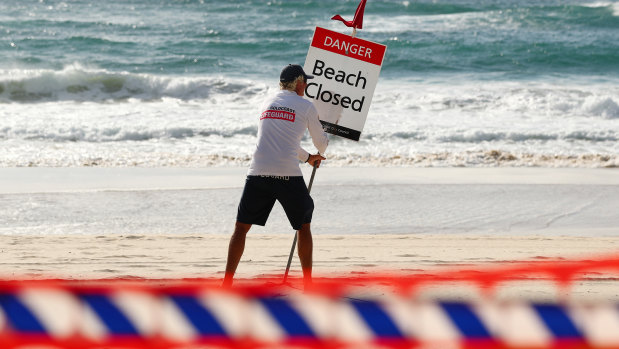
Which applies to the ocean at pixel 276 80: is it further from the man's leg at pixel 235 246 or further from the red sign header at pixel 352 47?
the man's leg at pixel 235 246

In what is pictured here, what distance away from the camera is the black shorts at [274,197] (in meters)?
5.29

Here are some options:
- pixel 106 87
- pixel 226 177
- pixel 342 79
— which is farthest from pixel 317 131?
pixel 106 87

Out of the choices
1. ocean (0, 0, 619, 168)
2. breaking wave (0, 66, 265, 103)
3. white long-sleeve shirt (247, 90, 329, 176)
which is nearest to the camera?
white long-sleeve shirt (247, 90, 329, 176)

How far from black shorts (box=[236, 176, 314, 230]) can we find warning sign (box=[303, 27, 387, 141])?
712mm

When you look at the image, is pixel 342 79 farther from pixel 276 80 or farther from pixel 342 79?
pixel 276 80

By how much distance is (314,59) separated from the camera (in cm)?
586

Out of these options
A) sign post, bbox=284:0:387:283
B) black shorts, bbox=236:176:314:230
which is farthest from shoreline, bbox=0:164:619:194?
black shorts, bbox=236:176:314:230

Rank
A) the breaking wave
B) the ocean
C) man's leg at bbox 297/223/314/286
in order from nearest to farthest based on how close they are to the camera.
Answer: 1. man's leg at bbox 297/223/314/286
2. the ocean
3. the breaking wave

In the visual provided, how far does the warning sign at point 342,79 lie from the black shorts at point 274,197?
71cm

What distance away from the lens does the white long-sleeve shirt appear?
5.27 meters

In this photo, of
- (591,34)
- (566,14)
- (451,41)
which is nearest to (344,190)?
(451,41)

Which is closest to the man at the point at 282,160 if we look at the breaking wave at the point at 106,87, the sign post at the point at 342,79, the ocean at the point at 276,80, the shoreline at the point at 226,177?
the sign post at the point at 342,79

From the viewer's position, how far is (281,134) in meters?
5.27

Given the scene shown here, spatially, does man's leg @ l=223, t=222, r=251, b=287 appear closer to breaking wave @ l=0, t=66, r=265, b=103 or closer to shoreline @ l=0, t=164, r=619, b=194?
shoreline @ l=0, t=164, r=619, b=194
